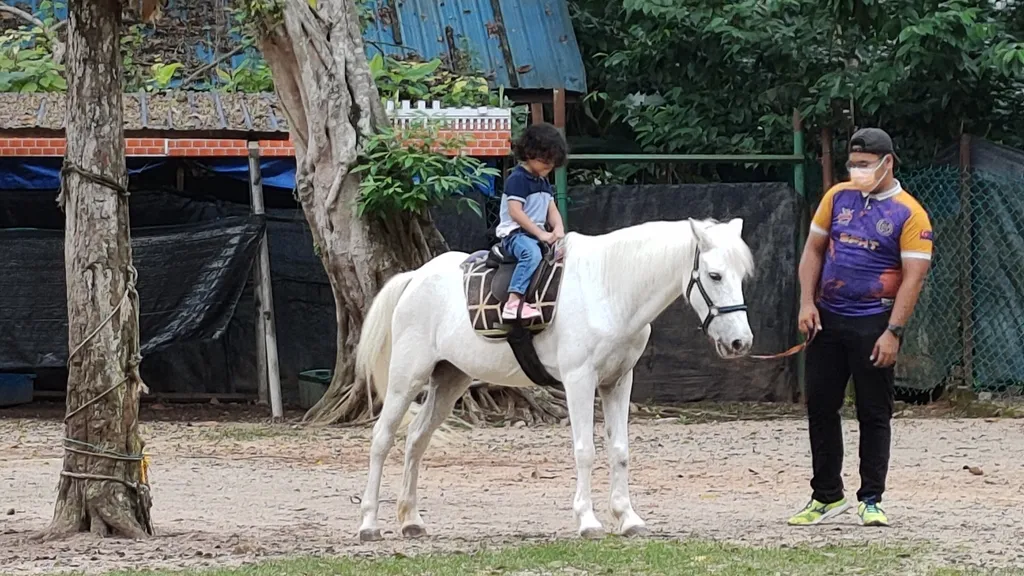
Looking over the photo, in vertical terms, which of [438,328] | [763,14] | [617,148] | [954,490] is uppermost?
[763,14]

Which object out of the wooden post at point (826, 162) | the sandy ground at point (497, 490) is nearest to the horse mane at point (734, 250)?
the sandy ground at point (497, 490)

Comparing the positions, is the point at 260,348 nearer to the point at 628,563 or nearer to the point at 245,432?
the point at 245,432

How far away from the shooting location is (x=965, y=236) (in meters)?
13.7

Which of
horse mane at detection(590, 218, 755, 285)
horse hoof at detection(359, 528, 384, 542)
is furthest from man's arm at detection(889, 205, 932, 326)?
horse hoof at detection(359, 528, 384, 542)

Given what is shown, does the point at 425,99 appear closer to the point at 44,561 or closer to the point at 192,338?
the point at 192,338

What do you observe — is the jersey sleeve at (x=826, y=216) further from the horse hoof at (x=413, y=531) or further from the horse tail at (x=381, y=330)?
the horse hoof at (x=413, y=531)

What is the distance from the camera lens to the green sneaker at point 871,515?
791 centimetres

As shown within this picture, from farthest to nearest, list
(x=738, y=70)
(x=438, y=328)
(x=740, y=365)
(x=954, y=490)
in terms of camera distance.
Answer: (x=738, y=70), (x=740, y=365), (x=954, y=490), (x=438, y=328)

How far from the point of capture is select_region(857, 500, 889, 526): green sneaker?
7906 millimetres

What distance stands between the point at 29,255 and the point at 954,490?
26.9 ft

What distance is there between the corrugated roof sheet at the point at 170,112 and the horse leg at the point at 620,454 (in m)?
6.28

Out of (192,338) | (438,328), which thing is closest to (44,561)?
(438,328)

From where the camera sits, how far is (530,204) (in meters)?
8.51

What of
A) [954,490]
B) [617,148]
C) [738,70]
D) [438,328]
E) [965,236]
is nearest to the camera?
[438,328]
